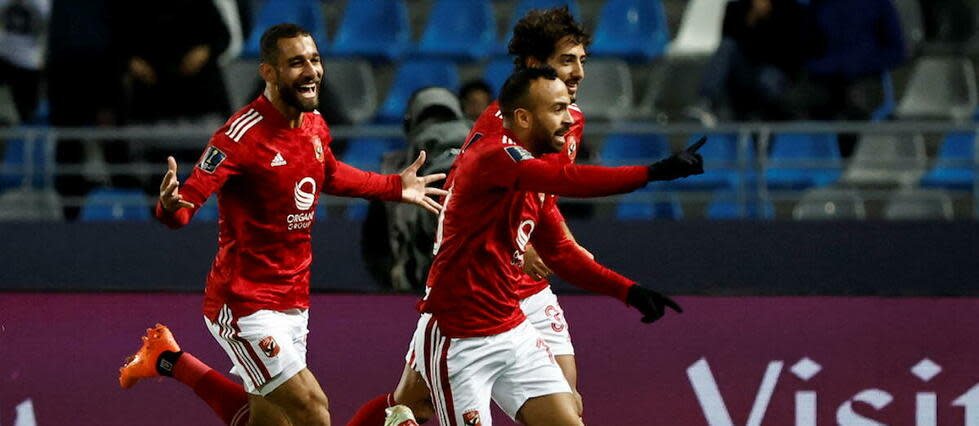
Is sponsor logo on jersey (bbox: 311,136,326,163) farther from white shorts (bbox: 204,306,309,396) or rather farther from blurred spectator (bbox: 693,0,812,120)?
blurred spectator (bbox: 693,0,812,120)

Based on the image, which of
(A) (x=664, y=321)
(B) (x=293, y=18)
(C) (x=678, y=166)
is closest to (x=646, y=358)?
(A) (x=664, y=321)

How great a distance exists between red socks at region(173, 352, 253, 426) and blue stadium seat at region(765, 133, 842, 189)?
4141 millimetres

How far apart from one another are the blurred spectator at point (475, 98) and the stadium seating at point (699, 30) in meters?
2.62

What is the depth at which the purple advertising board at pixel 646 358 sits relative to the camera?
6.54 metres

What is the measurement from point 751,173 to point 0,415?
182 inches

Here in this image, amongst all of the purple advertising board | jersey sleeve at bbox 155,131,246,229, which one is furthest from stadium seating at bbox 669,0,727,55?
jersey sleeve at bbox 155,131,246,229

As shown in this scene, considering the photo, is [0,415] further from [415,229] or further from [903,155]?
[903,155]

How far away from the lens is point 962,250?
22.2 ft

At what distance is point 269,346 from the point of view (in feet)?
19.3

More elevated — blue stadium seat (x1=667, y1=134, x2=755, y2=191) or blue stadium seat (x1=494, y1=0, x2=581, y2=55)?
blue stadium seat (x1=494, y1=0, x2=581, y2=55)

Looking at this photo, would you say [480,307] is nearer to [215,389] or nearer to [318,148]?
[318,148]

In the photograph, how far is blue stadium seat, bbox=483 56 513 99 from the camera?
1041 cm

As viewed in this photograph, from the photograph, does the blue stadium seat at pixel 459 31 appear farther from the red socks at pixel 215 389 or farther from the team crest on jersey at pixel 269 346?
the team crest on jersey at pixel 269 346

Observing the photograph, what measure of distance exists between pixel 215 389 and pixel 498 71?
15.0 feet
